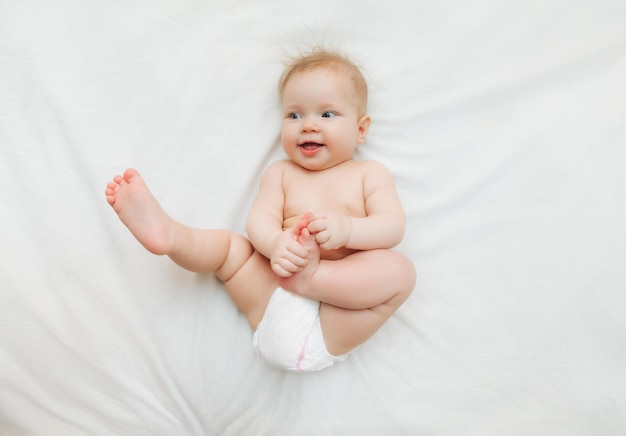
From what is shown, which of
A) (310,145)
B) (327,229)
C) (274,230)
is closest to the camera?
(327,229)

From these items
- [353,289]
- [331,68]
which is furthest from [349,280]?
[331,68]

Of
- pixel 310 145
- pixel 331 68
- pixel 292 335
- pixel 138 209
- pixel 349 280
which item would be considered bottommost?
pixel 292 335

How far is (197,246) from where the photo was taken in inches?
47.5

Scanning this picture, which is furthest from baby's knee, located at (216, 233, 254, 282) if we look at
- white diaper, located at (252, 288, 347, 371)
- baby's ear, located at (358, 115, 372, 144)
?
baby's ear, located at (358, 115, 372, 144)

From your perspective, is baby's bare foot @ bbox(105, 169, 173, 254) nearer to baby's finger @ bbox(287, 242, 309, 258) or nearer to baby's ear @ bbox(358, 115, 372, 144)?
baby's finger @ bbox(287, 242, 309, 258)

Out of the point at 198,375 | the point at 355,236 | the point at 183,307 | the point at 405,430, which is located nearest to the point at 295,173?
the point at 355,236

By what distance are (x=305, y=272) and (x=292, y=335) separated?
13cm

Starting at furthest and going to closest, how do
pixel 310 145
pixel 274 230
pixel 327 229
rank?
pixel 310 145 < pixel 274 230 < pixel 327 229

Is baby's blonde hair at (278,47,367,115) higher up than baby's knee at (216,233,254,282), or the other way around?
baby's blonde hair at (278,47,367,115)

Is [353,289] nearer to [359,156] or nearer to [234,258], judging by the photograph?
[234,258]

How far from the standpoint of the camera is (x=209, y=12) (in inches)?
57.9

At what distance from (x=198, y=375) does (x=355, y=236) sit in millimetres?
433

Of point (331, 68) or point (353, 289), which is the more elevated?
point (331, 68)

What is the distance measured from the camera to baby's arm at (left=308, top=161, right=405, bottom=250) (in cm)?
114
